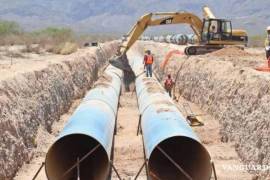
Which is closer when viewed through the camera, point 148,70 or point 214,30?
point 148,70

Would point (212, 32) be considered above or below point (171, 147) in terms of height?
above

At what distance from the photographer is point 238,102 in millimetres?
15078

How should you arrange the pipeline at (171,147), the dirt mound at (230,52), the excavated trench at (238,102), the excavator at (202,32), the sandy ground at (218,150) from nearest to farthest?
the pipeline at (171,147)
the sandy ground at (218,150)
the excavated trench at (238,102)
the excavator at (202,32)
the dirt mound at (230,52)

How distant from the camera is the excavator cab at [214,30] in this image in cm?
2875

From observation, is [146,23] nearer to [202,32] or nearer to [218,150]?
[202,32]

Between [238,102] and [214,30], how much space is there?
14.4 meters

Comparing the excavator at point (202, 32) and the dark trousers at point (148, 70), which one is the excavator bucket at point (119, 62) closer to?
the excavator at point (202, 32)

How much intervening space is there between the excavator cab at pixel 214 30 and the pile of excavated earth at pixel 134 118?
6.83m

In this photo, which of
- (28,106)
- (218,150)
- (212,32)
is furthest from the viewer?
(212,32)

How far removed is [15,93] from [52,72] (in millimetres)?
5388

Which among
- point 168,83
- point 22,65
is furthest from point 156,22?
point 168,83

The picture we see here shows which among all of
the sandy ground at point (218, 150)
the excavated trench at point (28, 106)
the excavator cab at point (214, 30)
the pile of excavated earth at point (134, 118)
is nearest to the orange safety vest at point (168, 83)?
the pile of excavated earth at point (134, 118)

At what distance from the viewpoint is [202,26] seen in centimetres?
2908

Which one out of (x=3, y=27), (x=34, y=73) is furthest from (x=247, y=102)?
(x=3, y=27)
